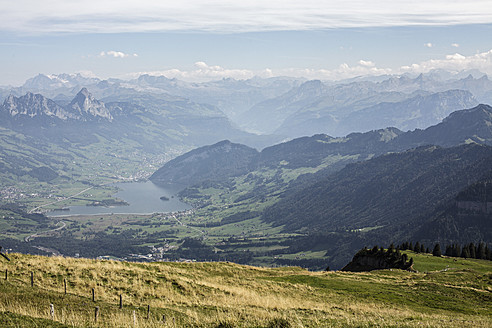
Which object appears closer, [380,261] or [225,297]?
[225,297]

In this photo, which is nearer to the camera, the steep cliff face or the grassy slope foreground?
the grassy slope foreground

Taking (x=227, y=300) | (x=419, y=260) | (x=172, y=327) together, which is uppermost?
(x=172, y=327)

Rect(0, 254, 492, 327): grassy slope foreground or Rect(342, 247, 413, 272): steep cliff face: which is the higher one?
Rect(0, 254, 492, 327): grassy slope foreground

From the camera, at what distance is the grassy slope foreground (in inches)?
891

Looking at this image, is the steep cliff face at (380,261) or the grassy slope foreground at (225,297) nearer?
the grassy slope foreground at (225,297)

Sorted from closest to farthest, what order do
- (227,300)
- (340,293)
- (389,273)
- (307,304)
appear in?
(227,300), (307,304), (340,293), (389,273)

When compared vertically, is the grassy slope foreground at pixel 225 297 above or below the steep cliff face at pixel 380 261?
above

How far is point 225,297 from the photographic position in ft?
116

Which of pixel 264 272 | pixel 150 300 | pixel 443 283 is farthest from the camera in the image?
pixel 264 272

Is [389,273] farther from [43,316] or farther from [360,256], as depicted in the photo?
[43,316]

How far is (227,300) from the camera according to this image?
3406cm

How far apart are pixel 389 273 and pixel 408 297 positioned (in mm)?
20942

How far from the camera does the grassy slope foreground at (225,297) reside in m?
22.6

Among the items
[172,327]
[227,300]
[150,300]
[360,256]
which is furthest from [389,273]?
[172,327]
